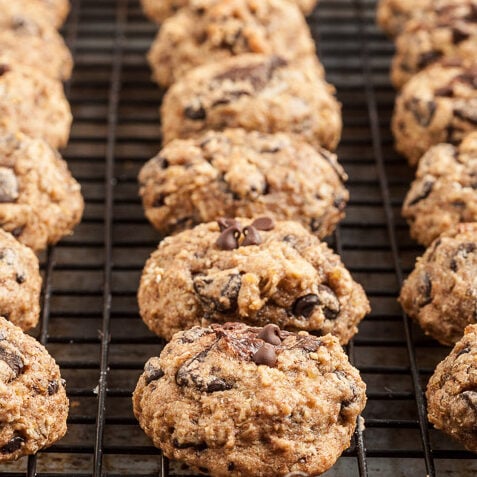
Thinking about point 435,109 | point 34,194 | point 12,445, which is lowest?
point 12,445

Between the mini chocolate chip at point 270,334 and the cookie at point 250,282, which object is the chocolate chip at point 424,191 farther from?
the mini chocolate chip at point 270,334

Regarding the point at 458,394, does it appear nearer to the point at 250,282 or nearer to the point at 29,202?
the point at 250,282

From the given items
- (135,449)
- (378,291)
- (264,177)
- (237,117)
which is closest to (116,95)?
(237,117)

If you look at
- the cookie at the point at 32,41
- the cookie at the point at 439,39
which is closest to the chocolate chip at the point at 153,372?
the cookie at the point at 32,41

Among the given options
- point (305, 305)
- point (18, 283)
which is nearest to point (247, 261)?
point (305, 305)

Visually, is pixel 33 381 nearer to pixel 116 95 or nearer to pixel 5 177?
pixel 5 177

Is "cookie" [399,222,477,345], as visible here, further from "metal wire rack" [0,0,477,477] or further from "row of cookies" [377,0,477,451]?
"metal wire rack" [0,0,477,477]

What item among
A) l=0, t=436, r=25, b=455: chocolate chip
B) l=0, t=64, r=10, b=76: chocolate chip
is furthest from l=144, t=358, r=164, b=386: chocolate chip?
l=0, t=64, r=10, b=76: chocolate chip
